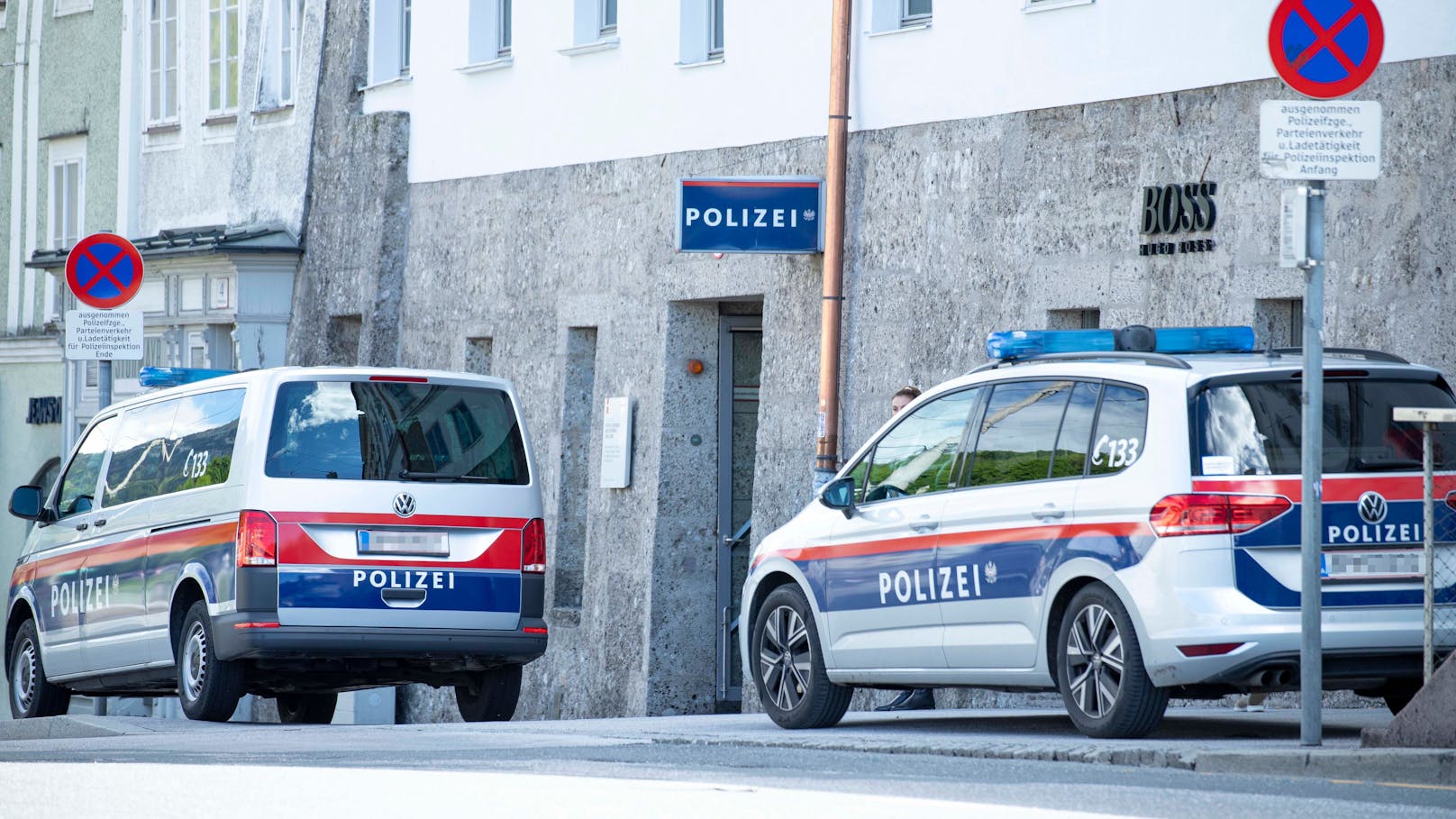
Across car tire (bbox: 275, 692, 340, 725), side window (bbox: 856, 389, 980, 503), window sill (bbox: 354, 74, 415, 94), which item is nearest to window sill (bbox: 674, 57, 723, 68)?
window sill (bbox: 354, 74, 415, 94)

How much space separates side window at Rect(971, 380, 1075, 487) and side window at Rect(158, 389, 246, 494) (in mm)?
4840

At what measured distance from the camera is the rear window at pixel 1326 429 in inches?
440

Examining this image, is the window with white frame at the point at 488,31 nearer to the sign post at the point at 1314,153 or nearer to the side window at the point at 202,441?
the side window at the point at 202,441

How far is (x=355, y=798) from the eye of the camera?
30.1 ft

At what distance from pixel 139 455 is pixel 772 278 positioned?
17.0ft

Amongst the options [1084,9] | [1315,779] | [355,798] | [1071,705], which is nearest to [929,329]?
[1084,9]

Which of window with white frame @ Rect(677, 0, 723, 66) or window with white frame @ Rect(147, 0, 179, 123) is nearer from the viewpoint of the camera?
window with white frame @ Rect(677, 0, 723, 66)

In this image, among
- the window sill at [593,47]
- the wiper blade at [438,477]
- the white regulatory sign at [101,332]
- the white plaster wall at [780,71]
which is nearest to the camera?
the wiper blade at [438,477]

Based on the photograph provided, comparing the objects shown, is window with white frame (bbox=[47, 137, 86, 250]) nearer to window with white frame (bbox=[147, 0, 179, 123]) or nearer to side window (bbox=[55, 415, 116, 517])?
window with white frame (bbox=[147, 0, 179, 123])

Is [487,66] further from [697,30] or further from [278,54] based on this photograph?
[278,54]

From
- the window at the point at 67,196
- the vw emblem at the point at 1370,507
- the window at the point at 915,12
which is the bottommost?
the vw emblem at the point at 1370,507

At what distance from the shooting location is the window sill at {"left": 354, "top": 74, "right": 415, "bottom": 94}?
83.2 feet

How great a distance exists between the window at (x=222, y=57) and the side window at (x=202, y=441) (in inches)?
504

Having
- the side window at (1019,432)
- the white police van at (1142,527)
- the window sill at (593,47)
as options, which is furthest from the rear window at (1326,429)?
the window sill at (593,47)
